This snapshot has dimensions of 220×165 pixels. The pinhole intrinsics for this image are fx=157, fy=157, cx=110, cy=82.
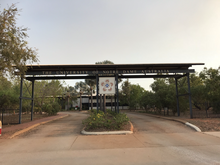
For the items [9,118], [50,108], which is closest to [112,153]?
[9,118]

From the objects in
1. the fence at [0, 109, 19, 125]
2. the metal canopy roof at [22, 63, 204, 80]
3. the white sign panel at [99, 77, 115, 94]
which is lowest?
the fence at [0, 109, 19, 125]

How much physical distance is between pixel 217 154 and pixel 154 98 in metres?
15.8

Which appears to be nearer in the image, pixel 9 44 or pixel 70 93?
pixel 9 44

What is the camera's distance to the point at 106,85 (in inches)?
538

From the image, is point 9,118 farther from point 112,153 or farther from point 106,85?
point 112,153

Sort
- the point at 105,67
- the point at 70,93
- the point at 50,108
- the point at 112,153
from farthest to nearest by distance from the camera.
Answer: the point at 70,93 < the point at 50,108 < the point at 105,67 < the point at 112,153

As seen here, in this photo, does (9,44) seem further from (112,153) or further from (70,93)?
(70,93)

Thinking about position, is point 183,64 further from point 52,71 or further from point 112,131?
point 52,71

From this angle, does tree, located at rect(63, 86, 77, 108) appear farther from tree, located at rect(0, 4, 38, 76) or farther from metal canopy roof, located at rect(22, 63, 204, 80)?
tree, located at rect(0, 4, 38, 76)

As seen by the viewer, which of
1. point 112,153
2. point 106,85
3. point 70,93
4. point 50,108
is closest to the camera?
point 112,153

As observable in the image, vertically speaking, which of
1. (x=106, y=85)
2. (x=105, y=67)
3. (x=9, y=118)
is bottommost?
(x=9, y=118)

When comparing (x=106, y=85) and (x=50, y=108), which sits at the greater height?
(x=106, y=85)

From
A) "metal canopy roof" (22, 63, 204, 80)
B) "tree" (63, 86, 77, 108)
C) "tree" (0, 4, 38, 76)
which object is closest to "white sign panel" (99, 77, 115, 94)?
"metal canopy roof" (22, 63, 204, 80)

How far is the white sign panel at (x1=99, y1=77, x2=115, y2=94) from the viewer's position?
44.6 ft
